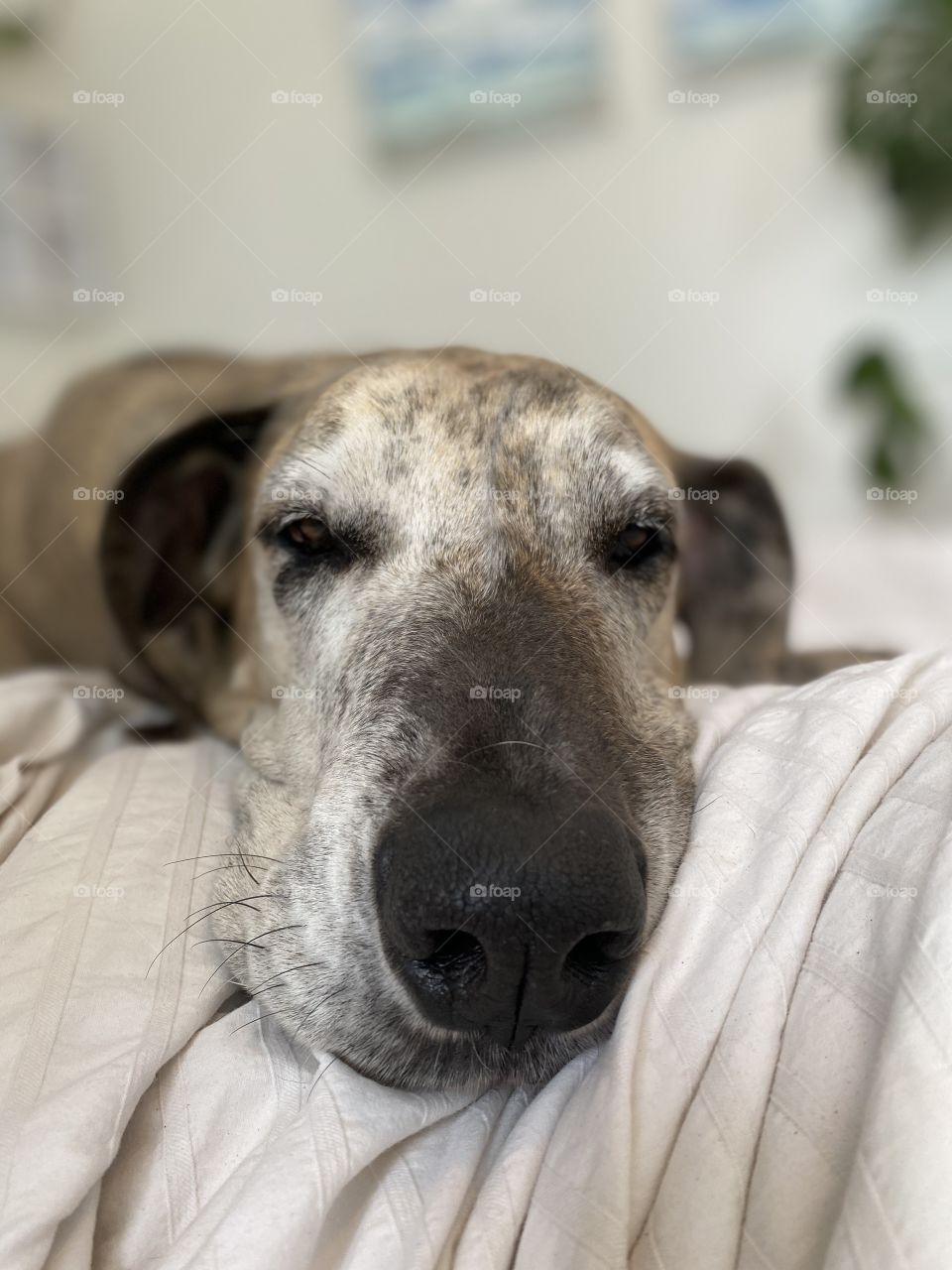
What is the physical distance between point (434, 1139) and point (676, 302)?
1.49 meters

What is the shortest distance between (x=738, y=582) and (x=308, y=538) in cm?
98

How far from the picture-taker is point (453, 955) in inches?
34.9

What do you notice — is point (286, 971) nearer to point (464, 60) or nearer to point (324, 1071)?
point (324, 1071)

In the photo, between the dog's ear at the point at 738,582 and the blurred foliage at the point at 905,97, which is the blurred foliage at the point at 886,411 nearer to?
the blurred foliage at the point at 905,97

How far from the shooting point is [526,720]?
1.04 metres

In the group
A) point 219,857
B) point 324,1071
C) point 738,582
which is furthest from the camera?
point 738,582

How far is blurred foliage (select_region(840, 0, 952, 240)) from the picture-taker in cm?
194

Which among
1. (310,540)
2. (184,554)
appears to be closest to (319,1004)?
(310,540)

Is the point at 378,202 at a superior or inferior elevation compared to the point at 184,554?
superior

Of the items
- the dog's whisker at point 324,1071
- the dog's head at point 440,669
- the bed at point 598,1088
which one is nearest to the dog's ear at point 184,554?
the dog's head at point 440,669

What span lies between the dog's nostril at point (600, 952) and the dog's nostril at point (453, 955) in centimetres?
9

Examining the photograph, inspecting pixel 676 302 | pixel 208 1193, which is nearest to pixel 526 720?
pixel 208 1193

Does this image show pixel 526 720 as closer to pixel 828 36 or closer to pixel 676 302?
pixel 676 302

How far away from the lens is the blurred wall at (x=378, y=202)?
139cm
